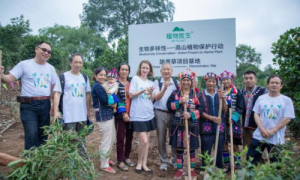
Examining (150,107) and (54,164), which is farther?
(150,107)

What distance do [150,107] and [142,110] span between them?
146 mm

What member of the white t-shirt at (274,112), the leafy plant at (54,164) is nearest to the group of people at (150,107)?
the white t-shirt at (274,112)

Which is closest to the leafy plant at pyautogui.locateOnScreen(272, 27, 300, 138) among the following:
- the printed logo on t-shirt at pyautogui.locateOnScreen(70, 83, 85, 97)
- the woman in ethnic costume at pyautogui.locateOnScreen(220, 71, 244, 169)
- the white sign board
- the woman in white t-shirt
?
the white sign board

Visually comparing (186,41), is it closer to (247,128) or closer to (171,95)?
(171,95)

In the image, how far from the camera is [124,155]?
3.86m

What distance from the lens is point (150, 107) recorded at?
11.3 ft

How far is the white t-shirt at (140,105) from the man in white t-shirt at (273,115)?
1.57 meters

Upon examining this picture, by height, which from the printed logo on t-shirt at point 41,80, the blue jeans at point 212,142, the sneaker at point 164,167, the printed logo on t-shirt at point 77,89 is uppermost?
the printed logo on t-shirt at point 41,80

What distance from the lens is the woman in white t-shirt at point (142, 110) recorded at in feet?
11.1

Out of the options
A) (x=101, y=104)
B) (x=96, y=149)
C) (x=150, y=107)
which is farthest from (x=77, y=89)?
(x=96, y=149)

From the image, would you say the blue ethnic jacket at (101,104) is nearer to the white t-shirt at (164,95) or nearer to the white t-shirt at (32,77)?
the white t-shirt at (32,77)

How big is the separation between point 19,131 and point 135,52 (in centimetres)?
400

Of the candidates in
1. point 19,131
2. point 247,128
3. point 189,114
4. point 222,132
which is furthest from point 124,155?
point 19,131

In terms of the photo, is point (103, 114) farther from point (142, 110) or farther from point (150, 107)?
point (150, 107)
